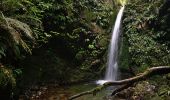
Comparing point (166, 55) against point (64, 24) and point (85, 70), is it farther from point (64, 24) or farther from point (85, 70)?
point (64, 24)

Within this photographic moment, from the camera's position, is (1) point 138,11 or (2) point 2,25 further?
(1) point 138,11

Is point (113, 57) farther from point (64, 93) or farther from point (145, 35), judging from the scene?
point (64, 93)

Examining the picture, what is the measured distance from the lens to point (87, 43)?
12578 millimetres

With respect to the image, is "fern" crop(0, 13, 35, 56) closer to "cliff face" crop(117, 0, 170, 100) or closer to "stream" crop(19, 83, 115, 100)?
"stream" crop(19, 83, 115, 100)

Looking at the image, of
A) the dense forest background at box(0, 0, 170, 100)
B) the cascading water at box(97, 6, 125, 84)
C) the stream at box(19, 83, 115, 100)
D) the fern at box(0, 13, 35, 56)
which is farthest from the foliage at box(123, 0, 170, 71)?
the fern at box(0, 13, 35, 56)

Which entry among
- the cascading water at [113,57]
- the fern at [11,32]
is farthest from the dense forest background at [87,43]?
the fern at [11,32]

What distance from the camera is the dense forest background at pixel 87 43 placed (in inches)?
396

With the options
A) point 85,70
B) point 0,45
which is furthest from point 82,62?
point 0,45

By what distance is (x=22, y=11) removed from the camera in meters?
8.52

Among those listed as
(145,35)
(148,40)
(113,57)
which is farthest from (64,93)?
(145,35)

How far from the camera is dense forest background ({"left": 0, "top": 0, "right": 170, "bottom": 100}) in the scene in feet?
33.0

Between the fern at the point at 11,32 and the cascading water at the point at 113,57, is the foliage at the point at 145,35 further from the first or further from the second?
the fern at the point at 11,32

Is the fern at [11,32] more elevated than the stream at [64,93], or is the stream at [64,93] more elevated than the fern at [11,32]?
the fern at [11,32]

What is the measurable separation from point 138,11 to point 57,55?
4679 mm
